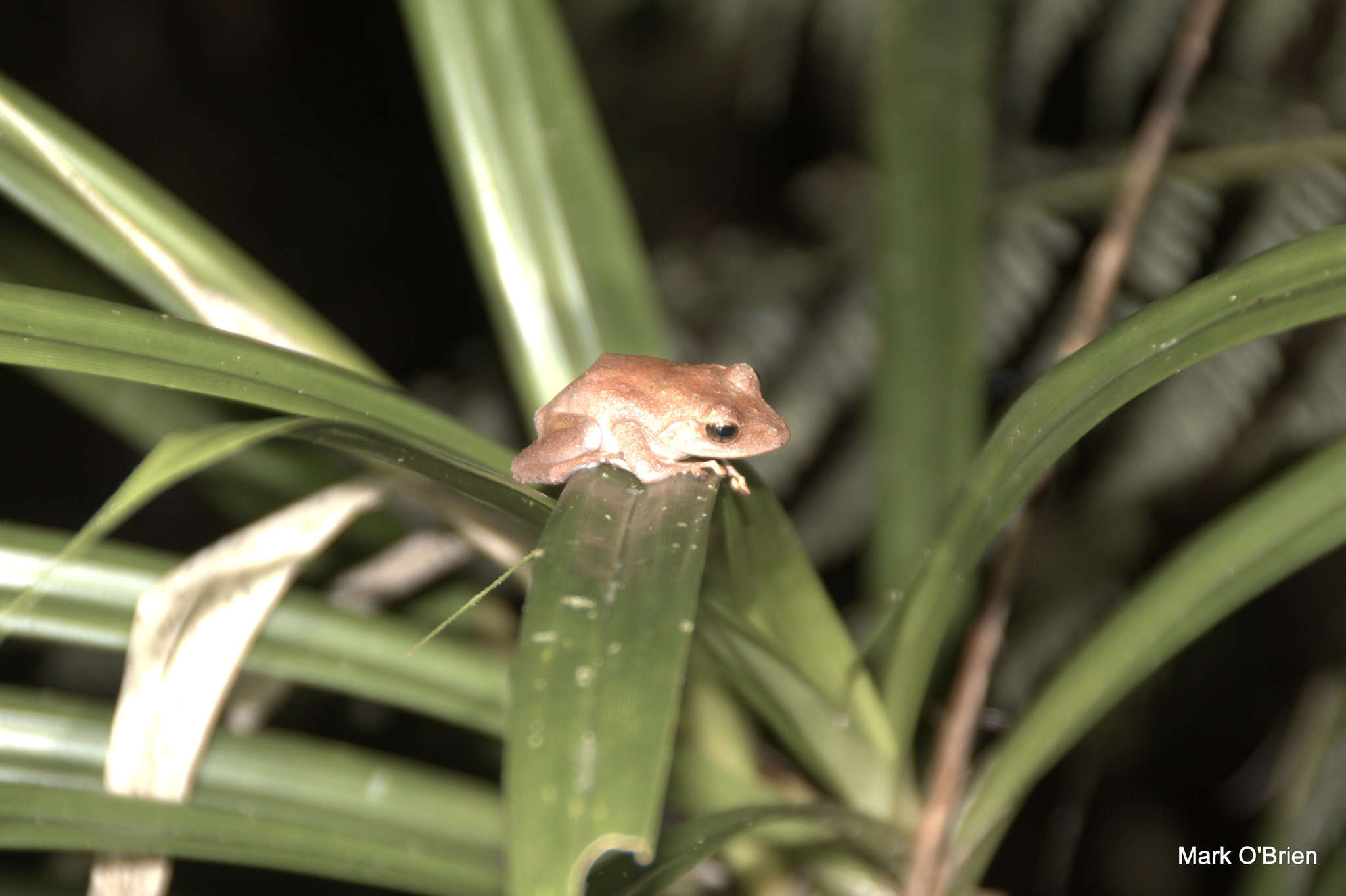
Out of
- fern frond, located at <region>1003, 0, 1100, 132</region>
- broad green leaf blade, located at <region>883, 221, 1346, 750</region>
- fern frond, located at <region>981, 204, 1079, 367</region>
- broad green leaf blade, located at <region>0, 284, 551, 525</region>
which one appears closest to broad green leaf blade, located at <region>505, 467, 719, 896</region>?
broad green leaf blade, located at <region>0, 284, 551, 525</region>

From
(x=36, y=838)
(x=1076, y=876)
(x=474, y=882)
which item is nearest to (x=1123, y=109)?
(x=1076, y=876)

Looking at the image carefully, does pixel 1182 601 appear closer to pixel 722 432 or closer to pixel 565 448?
pixel 722 432

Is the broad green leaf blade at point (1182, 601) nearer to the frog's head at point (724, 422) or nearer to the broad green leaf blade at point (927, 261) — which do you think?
the broad green leaf blade at point (927, 261)

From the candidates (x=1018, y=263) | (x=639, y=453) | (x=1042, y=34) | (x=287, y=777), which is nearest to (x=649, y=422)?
(x=639, y=453)

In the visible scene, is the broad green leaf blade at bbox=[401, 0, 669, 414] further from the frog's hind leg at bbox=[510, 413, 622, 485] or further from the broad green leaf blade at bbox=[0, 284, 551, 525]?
the broad green leaf blade at bbox=[0, 284, 551, 525]

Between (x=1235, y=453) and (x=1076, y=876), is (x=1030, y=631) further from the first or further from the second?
(x=1076, y=876)

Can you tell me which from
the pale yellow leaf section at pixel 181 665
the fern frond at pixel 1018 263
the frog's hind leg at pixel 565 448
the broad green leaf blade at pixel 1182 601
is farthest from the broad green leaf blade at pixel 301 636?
the fern frond at pixel 1018 263

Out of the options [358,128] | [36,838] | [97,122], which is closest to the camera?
[36,838]
